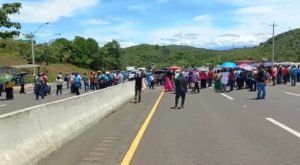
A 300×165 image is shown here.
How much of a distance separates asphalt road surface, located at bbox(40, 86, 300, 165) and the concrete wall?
0.26 metres

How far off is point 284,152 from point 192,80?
1025 inches

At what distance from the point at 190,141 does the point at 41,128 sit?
351 centimetres

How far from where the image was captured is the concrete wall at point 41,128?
25.5 feet

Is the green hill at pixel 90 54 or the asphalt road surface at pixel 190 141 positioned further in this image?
the green hill at pixel 90 54

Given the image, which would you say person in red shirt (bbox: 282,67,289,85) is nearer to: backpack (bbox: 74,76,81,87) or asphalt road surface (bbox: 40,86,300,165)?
backpack (bbox: 74,76,81,87)

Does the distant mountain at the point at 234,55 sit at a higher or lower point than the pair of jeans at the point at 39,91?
higher

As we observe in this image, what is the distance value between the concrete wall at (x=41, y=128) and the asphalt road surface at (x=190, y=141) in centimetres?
26

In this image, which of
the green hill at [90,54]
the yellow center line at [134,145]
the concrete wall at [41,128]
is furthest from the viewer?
the green hill at [90,54]

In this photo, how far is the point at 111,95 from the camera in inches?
851

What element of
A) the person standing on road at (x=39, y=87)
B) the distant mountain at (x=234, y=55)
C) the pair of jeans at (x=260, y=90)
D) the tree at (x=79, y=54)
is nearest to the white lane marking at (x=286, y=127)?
the pair of jeans at (x=260, y=90)

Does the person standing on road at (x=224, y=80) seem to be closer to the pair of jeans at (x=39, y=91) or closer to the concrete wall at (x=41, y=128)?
the pair of jeans at (x=39, y=91)

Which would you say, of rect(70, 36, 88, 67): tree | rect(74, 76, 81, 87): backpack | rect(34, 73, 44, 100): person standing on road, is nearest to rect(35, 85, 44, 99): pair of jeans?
rect(34, 73, 44, 100): person standing on road

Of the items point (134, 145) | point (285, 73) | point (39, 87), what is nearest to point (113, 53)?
point (285, 73)

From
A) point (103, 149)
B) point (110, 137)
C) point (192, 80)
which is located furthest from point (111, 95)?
point (192, 80)
